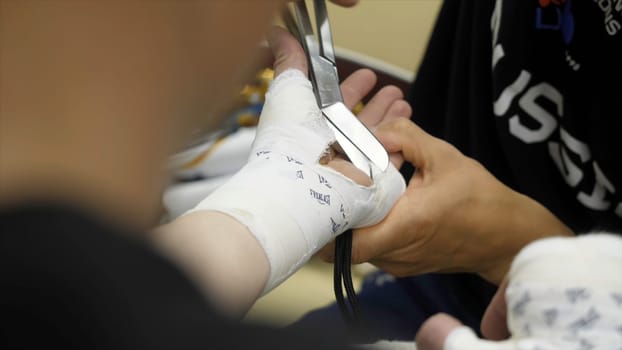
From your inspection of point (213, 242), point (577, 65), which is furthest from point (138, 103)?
point (577, 65)

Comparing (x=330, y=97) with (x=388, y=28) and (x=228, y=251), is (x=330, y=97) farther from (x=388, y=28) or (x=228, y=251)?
(x=388, y=28)

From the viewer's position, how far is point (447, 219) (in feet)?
2.28

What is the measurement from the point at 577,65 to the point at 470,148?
6.8 inches

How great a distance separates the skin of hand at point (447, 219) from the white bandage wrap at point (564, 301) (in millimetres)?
151

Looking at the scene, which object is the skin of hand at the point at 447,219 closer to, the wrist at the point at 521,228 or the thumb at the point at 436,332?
the wrist at the point at 521,228

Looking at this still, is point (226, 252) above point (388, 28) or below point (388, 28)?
above

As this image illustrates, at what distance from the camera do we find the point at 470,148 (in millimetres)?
819

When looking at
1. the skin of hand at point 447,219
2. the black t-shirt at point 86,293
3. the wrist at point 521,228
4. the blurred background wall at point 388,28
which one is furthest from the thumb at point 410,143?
the black t-shirt at point 86,293

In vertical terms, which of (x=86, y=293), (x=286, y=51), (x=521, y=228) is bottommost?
(x=521, y=228)

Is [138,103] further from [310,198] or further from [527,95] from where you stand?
[527,95]

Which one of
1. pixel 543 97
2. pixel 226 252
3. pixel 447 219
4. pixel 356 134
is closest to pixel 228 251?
pixel 226 252

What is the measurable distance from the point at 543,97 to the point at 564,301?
299 millimetres

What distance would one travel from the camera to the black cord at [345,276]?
0.58 metres

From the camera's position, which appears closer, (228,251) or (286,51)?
(228,251)
